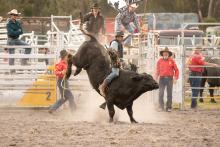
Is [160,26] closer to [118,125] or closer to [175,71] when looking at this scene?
[175,71]

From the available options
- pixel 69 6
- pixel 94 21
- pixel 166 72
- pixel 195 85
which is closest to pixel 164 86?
pixel 166 72

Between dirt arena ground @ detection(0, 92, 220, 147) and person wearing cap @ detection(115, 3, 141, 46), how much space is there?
197cm

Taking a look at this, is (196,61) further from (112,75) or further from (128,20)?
(112,75)

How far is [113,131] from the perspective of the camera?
512 inches

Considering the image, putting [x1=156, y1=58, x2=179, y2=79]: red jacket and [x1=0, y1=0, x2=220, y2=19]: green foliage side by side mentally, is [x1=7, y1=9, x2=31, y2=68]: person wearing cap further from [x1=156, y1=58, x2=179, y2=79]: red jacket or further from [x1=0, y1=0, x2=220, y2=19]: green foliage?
[x1=0, y1=0, x2=220, y2=19]: green foliage

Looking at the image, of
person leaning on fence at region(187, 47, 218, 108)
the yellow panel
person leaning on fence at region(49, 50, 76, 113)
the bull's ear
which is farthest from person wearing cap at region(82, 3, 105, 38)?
person leaning on fence at region(187, 47, 218, 108)

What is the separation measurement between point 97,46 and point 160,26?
2066 centimetres

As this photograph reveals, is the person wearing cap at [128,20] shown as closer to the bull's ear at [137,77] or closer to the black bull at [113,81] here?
the black bull at [113,81]

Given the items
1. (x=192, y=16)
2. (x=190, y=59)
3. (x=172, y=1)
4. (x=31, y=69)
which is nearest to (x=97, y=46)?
(x=31, y=69)

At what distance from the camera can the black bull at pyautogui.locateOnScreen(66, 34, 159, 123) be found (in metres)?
15.3

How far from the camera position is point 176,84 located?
2133 cm

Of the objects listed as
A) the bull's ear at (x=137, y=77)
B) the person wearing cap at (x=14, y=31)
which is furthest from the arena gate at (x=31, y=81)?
the bull's ear at (x=137, y=77)

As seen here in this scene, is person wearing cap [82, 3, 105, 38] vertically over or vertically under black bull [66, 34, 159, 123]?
over

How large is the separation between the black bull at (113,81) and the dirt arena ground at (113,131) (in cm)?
49
